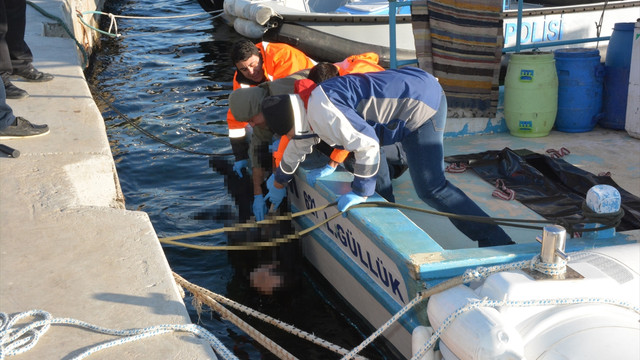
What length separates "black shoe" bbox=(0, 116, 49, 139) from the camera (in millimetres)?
5039

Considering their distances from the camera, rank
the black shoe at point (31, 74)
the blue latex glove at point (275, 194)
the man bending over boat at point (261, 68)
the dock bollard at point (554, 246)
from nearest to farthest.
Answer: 1. the dock bollard at point (554, 246)
2. the blue latex glove at point (275, 194)
3. the man bending over boat at point (261, 68)
4. the black shoe at point (31, 74)

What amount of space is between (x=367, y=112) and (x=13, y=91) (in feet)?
12.1

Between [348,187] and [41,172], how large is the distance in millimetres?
2043

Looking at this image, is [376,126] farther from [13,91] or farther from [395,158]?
[13,91]

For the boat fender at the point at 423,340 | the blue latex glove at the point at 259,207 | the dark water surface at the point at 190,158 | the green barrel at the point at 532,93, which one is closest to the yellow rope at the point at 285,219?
the blue latex glove at the point at 259,207

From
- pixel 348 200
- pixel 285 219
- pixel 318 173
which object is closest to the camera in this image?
pixel 348 200

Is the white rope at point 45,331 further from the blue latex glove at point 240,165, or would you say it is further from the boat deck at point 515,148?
the blue latex glove at point 240,165

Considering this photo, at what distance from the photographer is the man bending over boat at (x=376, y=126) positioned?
390 cm

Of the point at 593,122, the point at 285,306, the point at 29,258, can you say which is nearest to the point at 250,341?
the point at 285,306

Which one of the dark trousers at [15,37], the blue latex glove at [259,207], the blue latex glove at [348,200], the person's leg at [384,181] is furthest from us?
the dark trousers at [15,37]

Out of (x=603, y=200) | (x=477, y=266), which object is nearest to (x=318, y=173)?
(x=477, y=266)

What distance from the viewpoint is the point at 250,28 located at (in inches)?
484

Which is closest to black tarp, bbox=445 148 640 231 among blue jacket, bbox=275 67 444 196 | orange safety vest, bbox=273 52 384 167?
orange safety vest, bbox=273 52 384 167

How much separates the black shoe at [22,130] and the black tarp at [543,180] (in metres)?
3.23
